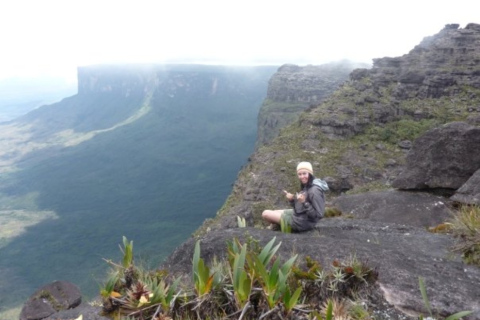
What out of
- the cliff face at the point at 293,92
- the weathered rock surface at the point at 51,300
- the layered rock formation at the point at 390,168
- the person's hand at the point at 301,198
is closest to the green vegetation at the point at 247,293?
the layered rock formation at the point at 390,168

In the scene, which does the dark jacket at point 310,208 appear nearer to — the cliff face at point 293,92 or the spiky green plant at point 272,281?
the spiky green plant at point 272,281

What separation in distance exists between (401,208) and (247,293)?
11548mm

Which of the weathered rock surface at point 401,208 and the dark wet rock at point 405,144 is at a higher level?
the weathered rock surface at point 401,208

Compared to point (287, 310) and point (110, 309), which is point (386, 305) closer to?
point (287, 310)

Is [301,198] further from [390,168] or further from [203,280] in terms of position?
[390,168]

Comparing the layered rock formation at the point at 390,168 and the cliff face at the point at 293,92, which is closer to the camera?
the layered rock formation at the point at 390,168

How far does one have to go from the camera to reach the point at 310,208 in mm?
9711

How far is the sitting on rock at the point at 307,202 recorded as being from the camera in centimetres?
972

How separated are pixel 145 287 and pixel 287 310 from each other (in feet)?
7.12

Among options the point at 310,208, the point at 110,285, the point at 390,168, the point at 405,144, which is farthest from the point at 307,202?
the point at 405,144

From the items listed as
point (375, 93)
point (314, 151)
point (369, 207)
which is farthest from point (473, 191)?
point (375, 93)

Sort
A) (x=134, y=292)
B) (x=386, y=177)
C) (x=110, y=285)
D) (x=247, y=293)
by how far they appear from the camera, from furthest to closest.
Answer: (x=386, y=177)
(x=110, y=285)
(x=134, y=292)
(x=247, y=293)

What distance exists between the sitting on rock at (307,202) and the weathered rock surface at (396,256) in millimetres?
368

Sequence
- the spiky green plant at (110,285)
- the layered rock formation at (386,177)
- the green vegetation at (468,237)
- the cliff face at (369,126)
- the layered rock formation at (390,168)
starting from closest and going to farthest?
the spiky green plant at (110,285) → the layered rock formation at (386,177) → the layered rock formation at (390,168) → the green vegetation at (468,237) → the cliff face at (369,126)
